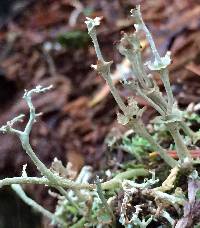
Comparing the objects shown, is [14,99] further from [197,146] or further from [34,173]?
[197,146]

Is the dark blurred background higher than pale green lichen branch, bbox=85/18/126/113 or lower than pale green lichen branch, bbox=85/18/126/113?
higher

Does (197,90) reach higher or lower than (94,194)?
higher

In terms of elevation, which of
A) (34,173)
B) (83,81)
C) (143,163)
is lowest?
(143,163)

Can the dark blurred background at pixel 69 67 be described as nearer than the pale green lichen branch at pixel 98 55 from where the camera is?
No

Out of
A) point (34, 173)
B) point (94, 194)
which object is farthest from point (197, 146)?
point (34, 173)

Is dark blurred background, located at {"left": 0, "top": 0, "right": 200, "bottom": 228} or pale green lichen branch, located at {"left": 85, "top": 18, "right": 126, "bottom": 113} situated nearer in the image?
pale green lichen branch, located at {"left": 85, "top": 18, "right": 126, "bottom": 113}

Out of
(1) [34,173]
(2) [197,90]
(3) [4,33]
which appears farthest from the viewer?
(3) [4,33]

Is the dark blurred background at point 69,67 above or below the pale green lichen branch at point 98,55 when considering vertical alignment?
above

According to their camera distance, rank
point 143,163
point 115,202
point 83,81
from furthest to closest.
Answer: point 83,81 → point 143,163 → point 115,202
